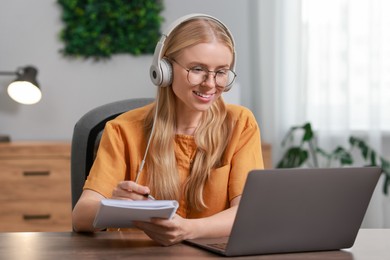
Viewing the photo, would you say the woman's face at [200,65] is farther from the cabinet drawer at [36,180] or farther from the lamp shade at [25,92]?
the lamp shade at [25,92]

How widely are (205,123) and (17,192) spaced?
7.13 ft

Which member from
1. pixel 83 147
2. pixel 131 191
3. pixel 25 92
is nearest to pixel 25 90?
pixel 25 92

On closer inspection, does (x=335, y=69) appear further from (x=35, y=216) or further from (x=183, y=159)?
(x=183, y=159)

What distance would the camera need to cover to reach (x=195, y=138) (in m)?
2.00

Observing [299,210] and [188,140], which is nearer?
[299,210]

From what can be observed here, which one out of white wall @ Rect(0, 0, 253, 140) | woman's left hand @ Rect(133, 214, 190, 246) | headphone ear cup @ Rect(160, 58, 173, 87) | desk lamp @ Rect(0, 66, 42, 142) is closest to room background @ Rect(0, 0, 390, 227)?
white wall @ Rect(0, 0, 253, 140)

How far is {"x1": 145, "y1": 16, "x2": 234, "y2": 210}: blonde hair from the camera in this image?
193cm

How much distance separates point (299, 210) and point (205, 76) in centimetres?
53

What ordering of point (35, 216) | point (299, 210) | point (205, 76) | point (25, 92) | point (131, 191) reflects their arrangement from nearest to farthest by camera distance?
point (299, 210) → point (131, 191) → point (205, 76) → point (35, 216) → point (25, 92)

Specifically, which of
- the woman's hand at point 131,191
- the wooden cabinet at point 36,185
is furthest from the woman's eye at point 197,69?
the wooden cabinet at point 36,185

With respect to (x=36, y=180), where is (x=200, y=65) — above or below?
above

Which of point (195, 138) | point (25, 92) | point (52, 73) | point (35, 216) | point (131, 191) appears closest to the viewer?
point (131, 191)

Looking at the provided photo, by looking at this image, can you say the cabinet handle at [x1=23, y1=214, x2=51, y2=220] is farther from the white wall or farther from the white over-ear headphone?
the white over-ear headphone

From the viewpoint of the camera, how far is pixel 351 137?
172 inches
